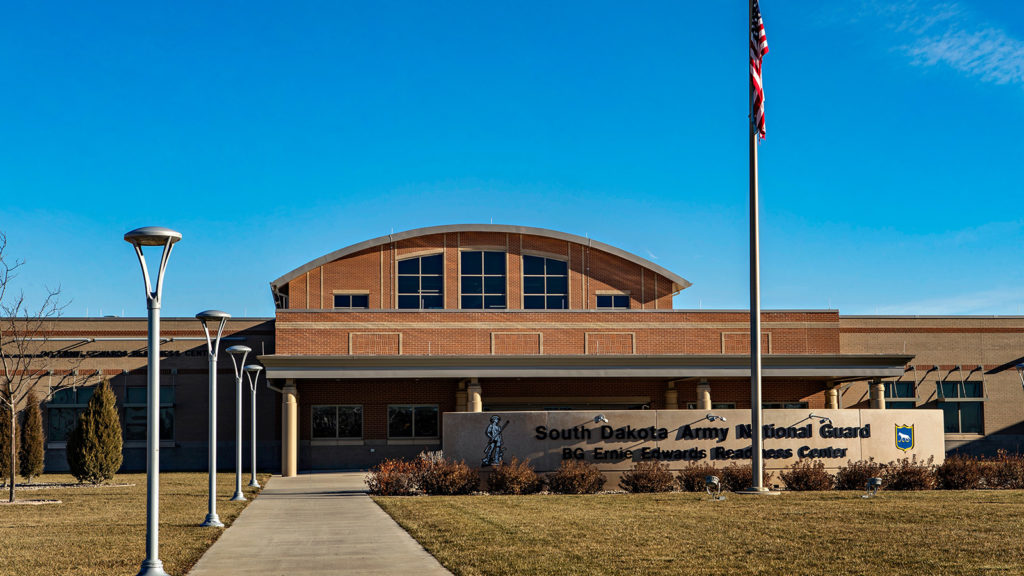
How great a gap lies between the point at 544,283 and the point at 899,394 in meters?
15.8

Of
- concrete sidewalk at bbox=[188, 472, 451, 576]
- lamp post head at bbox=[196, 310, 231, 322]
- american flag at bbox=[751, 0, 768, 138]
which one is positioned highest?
american flag at bbox=[751, 0, 768, 138]

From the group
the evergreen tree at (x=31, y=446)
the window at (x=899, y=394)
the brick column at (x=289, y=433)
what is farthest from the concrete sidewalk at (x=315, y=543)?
the window at (x=899, y=394)

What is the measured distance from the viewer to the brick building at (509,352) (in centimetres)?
3769

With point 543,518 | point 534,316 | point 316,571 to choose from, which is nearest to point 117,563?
point 316,571

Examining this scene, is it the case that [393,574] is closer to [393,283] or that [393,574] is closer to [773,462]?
[773,462]

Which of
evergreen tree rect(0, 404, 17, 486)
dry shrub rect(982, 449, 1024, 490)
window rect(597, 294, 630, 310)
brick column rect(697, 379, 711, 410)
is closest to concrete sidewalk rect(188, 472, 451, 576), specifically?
evergreen tree rect(0, 404, 17, 486)

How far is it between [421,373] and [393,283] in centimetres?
749

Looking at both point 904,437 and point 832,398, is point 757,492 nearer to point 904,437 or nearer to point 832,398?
point 904,437

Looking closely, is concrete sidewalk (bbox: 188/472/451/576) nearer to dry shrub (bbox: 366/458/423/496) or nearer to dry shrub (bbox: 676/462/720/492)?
dry shrub (bbox: 366/458/423/496)

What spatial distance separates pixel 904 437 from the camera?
26.1m

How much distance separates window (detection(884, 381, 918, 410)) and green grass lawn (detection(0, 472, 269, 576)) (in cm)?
2767

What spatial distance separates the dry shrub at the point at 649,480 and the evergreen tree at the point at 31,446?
67.3 ft

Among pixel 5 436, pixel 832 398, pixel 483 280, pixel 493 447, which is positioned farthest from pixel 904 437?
pixel 5 436

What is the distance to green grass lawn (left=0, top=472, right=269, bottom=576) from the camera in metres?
13.0
